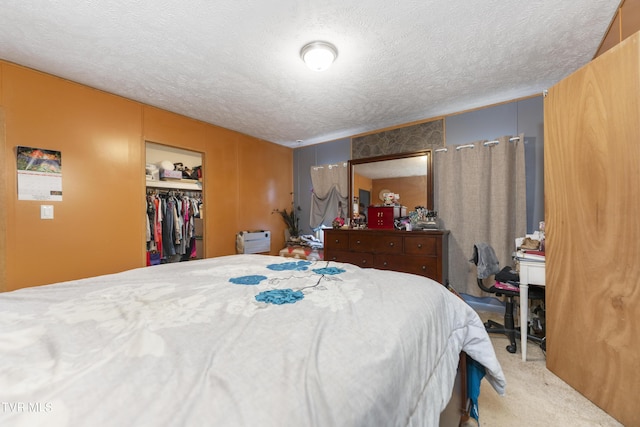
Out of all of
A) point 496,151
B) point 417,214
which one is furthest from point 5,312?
point 496,151

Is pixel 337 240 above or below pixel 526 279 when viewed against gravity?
above

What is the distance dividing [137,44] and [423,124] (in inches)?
128

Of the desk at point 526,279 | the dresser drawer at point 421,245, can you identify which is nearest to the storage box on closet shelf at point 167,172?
the dresser drawer at point 421,245

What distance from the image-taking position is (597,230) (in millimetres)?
1563

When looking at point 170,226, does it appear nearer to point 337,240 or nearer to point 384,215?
point 337,240

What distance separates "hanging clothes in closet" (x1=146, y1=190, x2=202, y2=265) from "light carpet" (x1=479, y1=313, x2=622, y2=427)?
385cm

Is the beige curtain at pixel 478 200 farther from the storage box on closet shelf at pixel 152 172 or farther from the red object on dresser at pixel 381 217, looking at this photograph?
the storage box on closet shelf at pixel 152 172

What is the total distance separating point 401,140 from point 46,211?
4.13 meters

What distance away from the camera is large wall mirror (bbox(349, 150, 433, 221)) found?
3447 mm

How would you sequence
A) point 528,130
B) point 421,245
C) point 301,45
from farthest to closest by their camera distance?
point 421,245 < point 528,130 < point 301,45

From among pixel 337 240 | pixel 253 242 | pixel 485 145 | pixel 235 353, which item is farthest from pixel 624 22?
pixel 253 242

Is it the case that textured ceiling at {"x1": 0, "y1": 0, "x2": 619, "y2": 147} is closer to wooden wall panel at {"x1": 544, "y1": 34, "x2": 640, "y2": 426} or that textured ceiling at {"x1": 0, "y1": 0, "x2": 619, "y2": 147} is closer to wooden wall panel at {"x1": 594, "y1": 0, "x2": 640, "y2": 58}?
wooden wall panel at {"x1": 594, "y1": 0, "x2": 640, "y2": 58}

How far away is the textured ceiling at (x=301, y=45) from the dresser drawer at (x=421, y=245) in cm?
164

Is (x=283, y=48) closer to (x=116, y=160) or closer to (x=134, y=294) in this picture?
(x=134, y=294)
